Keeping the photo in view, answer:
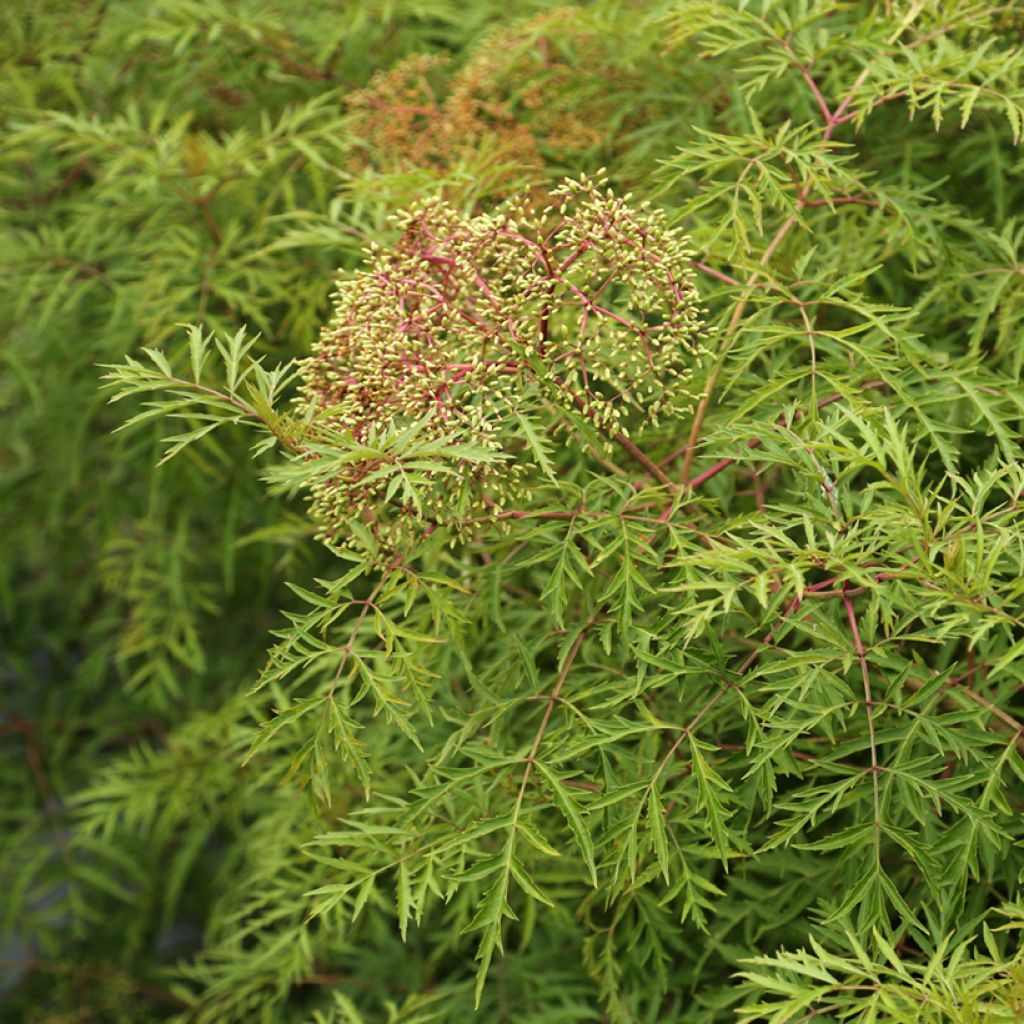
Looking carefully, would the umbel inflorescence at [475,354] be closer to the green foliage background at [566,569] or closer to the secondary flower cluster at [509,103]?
the green foliage background at [566,569]

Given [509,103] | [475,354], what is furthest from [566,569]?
[509,103]

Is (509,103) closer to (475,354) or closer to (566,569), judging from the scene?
(475,354)

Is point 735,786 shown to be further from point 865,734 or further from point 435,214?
point 435,214

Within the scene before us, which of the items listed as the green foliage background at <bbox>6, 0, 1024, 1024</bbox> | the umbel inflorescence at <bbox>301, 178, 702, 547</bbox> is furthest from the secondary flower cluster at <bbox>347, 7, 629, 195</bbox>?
the umbel inflorescence at <bbox>301, 178, 702, 547</bbox>

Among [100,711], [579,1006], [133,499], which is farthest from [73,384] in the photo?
[579,1006]

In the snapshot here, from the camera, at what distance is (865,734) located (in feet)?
4.16

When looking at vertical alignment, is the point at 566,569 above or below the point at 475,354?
below

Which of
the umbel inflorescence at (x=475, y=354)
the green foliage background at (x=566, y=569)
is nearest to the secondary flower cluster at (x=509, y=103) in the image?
the green foliage background at (x=566, y=569)

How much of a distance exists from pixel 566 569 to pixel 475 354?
0.23 m

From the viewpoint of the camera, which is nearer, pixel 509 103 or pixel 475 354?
pixel 475 354

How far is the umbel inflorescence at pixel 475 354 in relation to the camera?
119 cm

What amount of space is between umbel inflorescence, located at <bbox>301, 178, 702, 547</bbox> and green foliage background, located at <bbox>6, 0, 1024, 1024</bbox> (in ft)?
0.17

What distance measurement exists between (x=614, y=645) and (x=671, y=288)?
1.45ft

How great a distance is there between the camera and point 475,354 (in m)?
1.22
